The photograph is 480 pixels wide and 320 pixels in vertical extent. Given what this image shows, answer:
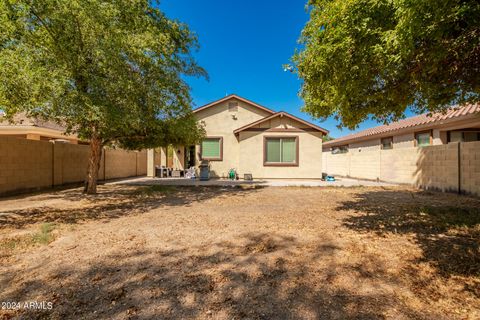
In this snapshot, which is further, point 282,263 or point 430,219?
point 430,219

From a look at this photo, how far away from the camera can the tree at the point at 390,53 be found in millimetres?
3143

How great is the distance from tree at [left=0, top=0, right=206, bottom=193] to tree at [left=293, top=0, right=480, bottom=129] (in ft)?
16.2

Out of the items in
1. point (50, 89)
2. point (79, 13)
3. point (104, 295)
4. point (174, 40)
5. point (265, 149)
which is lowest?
point (104, 295)

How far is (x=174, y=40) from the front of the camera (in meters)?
9.52

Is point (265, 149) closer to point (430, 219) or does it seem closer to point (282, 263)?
point (430, 219)

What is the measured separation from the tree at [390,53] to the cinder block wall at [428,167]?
4.63 m

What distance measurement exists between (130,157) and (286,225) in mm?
16283

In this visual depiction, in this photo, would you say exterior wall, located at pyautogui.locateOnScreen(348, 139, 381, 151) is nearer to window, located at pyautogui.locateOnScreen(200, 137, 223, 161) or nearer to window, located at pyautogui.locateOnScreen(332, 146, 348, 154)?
window, located at pyautogui.locateOnScreen(332, 146, 348, 154)

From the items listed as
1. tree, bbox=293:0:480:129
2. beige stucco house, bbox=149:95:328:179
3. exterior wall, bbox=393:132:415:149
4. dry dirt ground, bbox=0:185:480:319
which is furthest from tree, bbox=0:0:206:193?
exterior wall, bbox=393:132:415:149

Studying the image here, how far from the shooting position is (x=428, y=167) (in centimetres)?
1067

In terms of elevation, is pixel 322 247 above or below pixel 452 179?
below

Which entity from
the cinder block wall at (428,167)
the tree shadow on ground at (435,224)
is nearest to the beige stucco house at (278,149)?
the cinder block wall at (428,167)

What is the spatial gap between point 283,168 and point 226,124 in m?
4.94

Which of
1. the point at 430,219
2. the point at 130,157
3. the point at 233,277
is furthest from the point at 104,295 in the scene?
the point at 130,157
